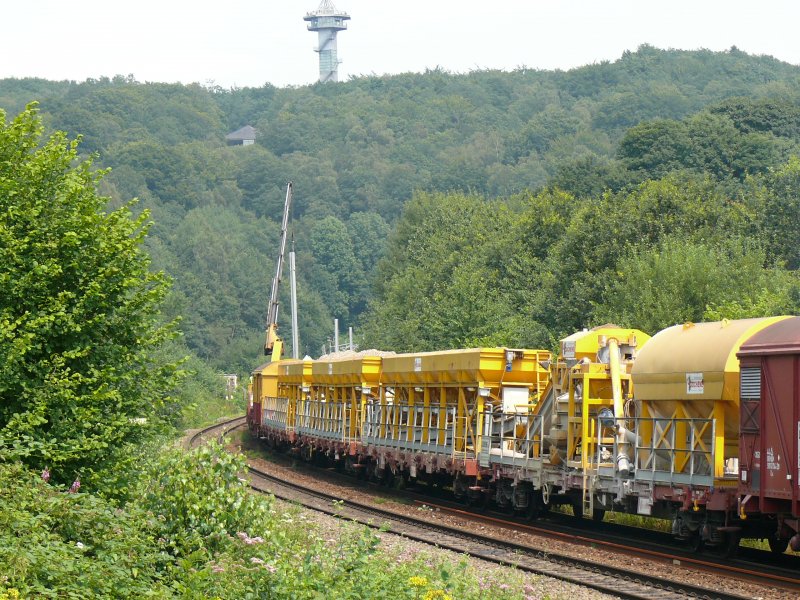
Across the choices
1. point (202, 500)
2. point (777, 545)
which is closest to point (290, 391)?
point (777, 545)

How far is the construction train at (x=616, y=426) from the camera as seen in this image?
60.0 ft

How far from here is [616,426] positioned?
882 inches

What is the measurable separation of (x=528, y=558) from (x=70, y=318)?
8310 mm

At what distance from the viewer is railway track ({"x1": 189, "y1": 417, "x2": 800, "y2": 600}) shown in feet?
54.1

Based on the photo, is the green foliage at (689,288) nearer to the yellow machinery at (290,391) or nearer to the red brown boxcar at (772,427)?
the yellow machinery at (290,391)

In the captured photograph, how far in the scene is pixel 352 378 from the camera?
128ft

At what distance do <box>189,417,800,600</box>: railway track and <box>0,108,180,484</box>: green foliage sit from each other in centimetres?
Result: 230

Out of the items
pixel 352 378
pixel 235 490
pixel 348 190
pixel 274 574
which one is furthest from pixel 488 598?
pixel 348 190

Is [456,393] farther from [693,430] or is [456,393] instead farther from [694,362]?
[693,430]

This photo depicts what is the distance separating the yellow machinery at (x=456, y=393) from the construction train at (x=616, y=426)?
0.04 m

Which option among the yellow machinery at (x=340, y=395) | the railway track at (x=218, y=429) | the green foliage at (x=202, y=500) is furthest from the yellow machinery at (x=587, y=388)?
the railway track at (x=218, y=429)

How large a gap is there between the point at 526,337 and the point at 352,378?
71.0ft

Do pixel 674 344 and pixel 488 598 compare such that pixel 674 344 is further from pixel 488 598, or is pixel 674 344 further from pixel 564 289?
pixel 564 289

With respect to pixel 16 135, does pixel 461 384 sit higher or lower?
lower
